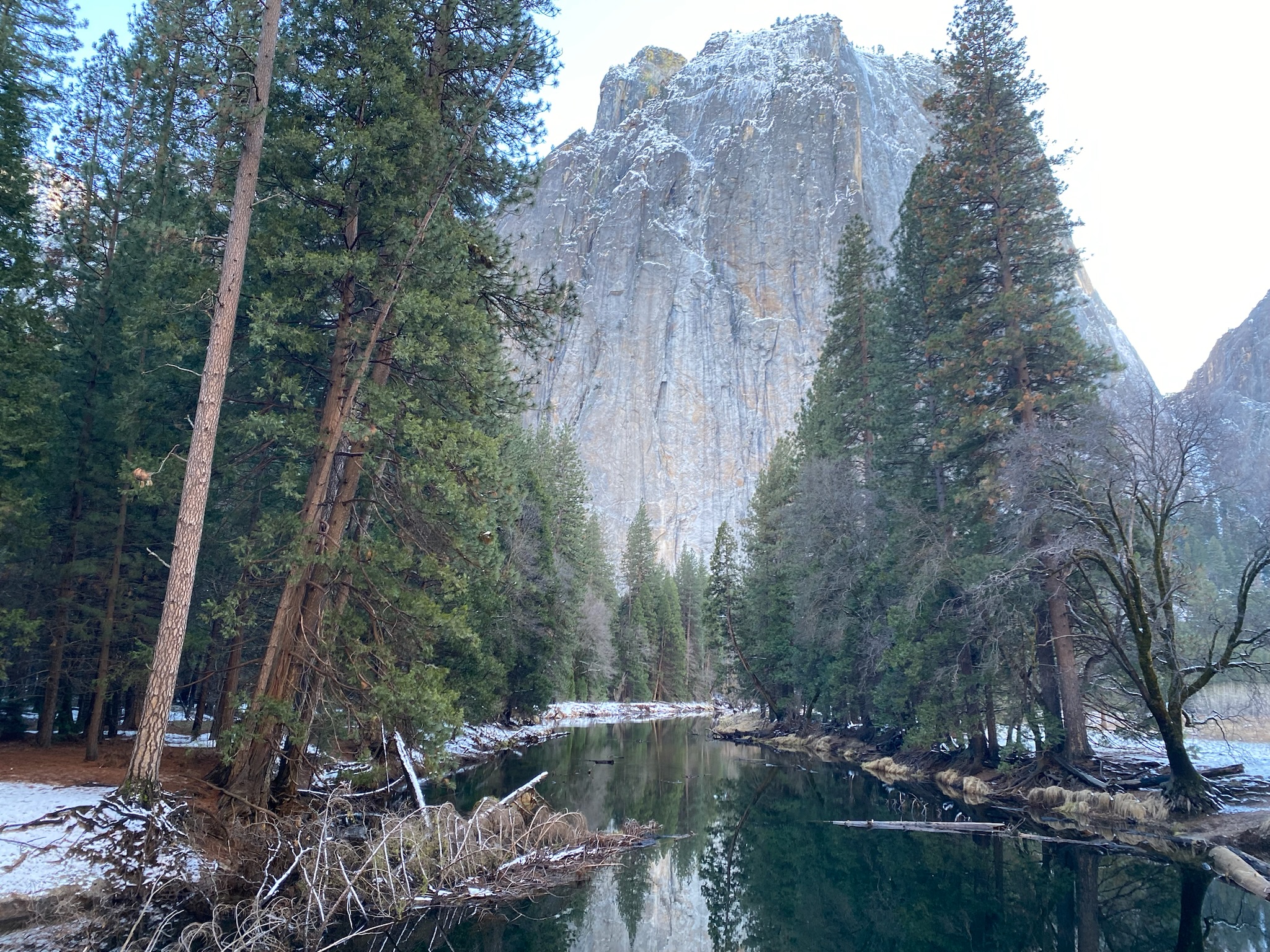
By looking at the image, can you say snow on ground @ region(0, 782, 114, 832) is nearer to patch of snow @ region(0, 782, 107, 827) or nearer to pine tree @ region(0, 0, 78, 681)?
patch of snow @ region(0, 782, 107, 827)

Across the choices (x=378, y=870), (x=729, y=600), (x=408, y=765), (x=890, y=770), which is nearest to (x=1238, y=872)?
(x=378, y=870)

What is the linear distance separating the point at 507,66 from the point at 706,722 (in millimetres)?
43328

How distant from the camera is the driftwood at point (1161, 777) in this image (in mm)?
14234

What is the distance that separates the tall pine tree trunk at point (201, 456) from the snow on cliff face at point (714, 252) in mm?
96468

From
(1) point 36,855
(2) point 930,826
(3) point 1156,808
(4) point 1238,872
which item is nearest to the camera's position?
(1) point 36,855

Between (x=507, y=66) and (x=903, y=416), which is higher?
(x=507, y=66)

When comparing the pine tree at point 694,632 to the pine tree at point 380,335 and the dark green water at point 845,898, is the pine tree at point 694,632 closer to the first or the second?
the dark green water at point 845,898

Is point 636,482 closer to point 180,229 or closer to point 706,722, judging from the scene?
point 706,722

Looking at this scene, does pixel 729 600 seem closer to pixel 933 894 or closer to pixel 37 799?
pixel 933 894

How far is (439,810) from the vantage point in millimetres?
9047

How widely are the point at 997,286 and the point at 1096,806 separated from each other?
11.9 metres

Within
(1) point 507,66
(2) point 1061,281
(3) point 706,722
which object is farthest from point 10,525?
(3) point 706,722

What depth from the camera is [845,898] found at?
10.0 metres

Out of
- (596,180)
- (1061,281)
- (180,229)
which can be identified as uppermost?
(596,180)
